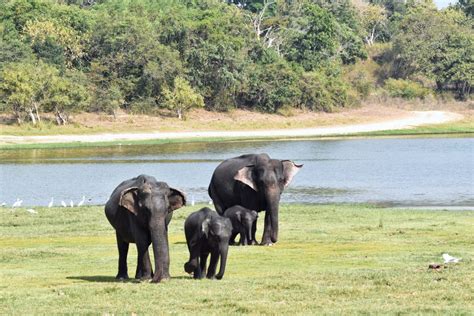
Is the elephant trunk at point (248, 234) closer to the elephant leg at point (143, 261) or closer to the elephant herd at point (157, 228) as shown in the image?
the elephant herd at point (157, 228)

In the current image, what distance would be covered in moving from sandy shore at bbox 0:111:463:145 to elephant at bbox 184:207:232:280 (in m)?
58.6

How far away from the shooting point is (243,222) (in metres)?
23.7

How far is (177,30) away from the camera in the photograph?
3782 inches

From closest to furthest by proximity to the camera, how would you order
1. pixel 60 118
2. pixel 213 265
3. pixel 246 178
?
pixel 213 265 < pixel 246 178 < pixel 60 118

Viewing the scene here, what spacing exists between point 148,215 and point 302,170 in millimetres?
38679

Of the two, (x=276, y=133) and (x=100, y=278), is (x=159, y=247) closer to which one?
(x=100, y=278)

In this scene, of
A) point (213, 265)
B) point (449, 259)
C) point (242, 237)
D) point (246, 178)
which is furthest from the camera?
point (246, 178)

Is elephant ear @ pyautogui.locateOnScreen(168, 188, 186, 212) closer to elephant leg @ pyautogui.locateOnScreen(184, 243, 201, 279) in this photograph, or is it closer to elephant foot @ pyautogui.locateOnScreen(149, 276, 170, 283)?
elephant leg @ pyautogui.locateOnScreen(184, 243, 201, 279)

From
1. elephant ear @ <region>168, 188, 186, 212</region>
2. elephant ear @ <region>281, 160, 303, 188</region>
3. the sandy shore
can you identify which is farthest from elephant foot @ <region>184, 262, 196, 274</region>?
the sandy shore

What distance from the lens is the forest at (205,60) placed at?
8556cm

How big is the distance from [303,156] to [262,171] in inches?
1577

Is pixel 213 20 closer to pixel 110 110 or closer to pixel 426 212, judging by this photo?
pixel 110 110

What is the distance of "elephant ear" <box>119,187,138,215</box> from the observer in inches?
684

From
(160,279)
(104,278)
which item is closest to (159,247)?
A: (160,279)
